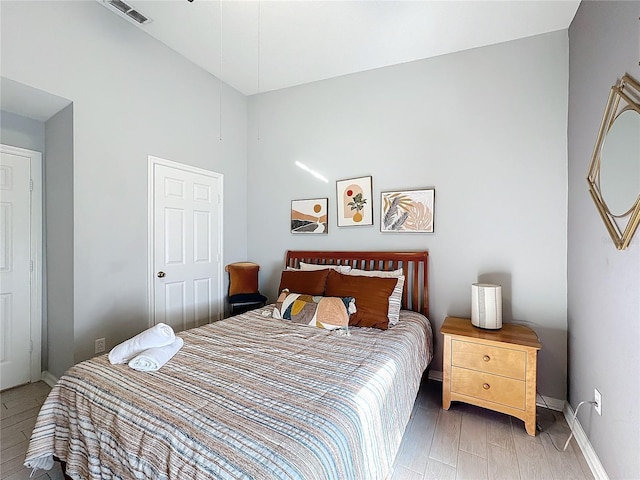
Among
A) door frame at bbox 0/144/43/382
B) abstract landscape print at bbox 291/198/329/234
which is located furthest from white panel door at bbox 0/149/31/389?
abstract landscape print at bbox 291/198/329/234

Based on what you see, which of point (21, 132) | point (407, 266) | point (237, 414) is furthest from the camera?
point (407, 266)

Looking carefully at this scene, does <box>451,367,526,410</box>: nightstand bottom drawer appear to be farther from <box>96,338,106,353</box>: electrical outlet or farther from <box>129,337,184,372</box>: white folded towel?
<box>96,338,106,353</box>: electrical outlet

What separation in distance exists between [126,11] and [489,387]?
13.2 feet

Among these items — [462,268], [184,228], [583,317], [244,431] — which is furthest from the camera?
[184,228]

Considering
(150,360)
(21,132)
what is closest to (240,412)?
(150,360)

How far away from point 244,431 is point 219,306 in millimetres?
2611

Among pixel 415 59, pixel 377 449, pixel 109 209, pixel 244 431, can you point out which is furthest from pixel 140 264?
pixel 415 59

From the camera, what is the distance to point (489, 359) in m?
2.08

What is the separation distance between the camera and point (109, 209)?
244 cm

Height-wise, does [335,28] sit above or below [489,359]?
above

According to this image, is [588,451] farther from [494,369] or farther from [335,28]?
[335,28]

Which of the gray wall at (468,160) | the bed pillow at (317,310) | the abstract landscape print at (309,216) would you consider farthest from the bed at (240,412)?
the abstract landscape print at (309,216)

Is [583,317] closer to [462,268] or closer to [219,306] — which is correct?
[462,268]

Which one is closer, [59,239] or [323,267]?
[59,239]
